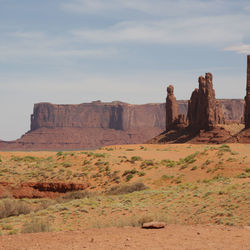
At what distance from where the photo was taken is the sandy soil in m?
9.77

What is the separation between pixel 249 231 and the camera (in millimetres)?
11578

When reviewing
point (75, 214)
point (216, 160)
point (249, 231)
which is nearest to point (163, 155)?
point (216, 160)

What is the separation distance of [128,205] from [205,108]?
6151 cm

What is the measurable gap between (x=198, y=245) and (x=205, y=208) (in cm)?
645

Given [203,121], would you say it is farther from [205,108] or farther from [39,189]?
[39,189]

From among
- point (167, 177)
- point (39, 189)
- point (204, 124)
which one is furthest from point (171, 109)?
point (167, 177)

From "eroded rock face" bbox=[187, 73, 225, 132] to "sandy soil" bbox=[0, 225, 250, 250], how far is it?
66.1m

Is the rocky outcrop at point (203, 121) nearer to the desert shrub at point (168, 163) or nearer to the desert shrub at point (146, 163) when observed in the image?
the desert shrub at point (168, 163)

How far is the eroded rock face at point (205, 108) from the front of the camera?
7669 centimetres

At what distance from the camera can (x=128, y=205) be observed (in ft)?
60.2

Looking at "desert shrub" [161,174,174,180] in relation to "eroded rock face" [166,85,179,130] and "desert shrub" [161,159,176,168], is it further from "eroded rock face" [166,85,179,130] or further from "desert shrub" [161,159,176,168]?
"eroded rock face" [166,85,179,130]

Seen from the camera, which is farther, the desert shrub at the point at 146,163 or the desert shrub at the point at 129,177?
the desert shrub at the point at 146,163

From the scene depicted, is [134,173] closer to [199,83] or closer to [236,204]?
[236,204]

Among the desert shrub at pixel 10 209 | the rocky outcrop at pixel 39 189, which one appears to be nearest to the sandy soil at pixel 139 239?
the desert shrub at pixel 10 209
